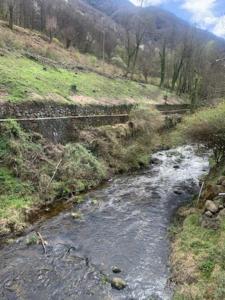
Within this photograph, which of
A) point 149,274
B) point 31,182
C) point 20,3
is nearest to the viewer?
point 149,274

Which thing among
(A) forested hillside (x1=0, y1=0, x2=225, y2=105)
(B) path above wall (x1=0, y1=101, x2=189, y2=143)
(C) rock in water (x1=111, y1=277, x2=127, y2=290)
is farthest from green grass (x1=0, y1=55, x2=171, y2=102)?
(A) forested hillside (x1=0, y1=0, x2=225, y2=105)

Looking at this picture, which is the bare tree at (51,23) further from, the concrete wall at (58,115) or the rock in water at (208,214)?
the rock in water at (208,214)

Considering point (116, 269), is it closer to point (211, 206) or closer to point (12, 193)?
point (211, 206)

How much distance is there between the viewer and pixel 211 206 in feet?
52.6

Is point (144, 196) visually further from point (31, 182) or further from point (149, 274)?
point (149, 274)

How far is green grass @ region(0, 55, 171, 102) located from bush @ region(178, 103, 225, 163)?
10866 millimetres

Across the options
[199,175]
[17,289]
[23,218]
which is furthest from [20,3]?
[17,289]

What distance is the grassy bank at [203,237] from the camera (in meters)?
11.0

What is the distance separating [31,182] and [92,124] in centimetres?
1071

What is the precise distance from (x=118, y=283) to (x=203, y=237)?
14.4 feet

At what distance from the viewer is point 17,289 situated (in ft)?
37.5

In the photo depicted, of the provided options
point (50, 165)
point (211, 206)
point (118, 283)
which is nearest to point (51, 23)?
point (50, 165)

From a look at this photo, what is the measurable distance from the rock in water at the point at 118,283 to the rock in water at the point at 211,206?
590cm

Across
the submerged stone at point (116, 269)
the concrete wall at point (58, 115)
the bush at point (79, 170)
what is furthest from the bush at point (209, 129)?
the submerged stone at point (116, 269)
